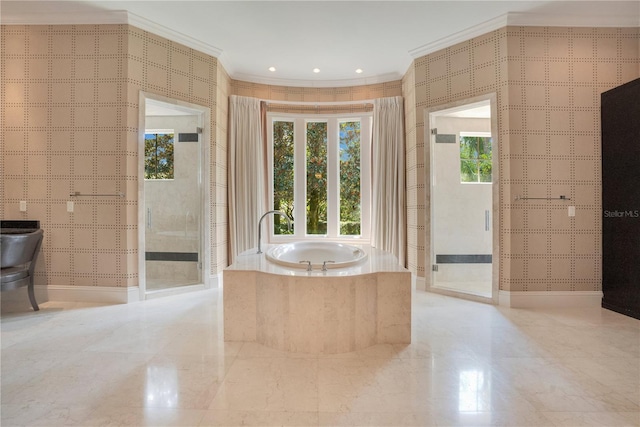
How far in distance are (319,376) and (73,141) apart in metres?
3.45

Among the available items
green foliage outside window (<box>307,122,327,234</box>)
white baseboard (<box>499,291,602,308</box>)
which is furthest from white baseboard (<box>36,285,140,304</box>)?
white baseboard (<box>499,291,602,308</box>)

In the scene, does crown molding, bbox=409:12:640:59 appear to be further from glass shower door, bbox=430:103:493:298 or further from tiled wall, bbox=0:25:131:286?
tiled wall, bbox=0:25:131:286

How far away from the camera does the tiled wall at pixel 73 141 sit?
129 inches

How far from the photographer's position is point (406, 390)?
174 centimetres

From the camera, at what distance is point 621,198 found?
301 cm

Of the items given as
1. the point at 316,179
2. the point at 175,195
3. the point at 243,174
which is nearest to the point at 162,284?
the point at 175,195

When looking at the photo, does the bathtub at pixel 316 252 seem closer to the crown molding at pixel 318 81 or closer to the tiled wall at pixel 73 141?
the tiled wall at pixel 73 141

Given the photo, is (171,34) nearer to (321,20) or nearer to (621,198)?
(321,20)

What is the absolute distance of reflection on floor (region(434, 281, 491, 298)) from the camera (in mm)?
3535

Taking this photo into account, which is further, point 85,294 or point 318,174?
point 318,174

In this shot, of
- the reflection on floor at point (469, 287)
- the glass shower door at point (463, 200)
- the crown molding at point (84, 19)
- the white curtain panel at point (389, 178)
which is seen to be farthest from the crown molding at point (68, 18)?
the reflection on floor at point (469, 287)

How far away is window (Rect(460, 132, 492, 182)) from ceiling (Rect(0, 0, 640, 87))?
139 centimetres

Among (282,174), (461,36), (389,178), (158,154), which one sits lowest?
(389,178)

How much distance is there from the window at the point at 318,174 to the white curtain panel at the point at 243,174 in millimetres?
443
